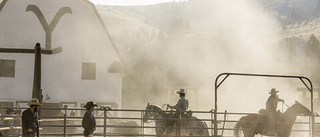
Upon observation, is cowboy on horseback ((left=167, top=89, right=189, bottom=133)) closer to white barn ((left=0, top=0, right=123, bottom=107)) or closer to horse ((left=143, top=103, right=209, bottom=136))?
horse ((left=143, top=103, right=209, bottom=136))

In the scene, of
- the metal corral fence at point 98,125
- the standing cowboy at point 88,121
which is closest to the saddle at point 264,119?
the metal corral fence at point 98,125

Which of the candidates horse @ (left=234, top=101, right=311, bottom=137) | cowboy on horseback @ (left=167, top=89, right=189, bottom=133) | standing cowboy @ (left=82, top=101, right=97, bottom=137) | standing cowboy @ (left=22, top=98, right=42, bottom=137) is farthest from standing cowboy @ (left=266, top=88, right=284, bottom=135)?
standing cowboy @ (left=22, top=98, right=42, bottom=137)

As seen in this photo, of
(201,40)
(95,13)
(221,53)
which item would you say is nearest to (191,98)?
(95,13)

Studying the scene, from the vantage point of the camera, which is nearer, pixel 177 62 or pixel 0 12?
pixel 0 12

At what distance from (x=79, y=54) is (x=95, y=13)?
3.01 metres

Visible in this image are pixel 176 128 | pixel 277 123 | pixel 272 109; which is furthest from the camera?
pixel 277 123

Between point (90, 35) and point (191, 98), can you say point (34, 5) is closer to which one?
point (90, 35)

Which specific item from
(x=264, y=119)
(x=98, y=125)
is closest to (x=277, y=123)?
(x=264, y=119)

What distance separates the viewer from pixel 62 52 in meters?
32.6

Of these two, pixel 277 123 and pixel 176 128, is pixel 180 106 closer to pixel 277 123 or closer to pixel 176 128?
pixel 176 128

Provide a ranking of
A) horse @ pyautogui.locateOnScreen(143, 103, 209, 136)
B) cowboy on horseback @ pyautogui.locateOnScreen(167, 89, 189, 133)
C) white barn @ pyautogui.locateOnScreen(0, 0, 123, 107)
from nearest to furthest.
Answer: horse @ pyautogui.locateOnScreen(143, 103, 209, 136), cowboy on horseback @ pyautogui.locateOnScreen(167, 89, 189, 133), white barn @ pyautogui.locateOnScreen(0, 0, 123, 107)

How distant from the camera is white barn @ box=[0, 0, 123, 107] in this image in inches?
1240

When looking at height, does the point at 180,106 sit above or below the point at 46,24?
below

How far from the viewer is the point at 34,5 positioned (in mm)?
32281
